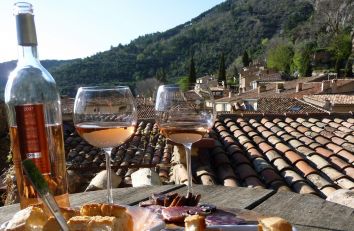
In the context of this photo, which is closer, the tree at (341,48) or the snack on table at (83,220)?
the snack on table at (83,220)

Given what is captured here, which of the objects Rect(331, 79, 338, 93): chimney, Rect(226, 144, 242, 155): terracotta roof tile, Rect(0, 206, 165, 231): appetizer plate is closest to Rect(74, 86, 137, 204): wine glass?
Rect(0, 206, 165, 231): appetizer plate

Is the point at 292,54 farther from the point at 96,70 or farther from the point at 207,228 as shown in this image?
the point at 207,228

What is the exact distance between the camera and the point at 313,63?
44.1 metres

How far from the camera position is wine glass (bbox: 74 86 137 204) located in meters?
1.05

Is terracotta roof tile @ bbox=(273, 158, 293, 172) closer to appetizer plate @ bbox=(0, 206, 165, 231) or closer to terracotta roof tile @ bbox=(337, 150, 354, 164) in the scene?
terracotta roof tile @ bbox=(337, 150, 354, 164)

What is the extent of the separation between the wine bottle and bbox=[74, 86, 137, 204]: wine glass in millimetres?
68

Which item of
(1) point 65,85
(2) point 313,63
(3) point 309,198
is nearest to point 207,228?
(3) point 309,198

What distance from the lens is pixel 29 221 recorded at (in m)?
0.71

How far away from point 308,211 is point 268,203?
128 mm

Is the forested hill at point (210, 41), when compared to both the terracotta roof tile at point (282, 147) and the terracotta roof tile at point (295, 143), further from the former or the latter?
the terracotta roof tile at point (282, 147)

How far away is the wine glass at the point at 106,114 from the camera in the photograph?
1053 millimetres

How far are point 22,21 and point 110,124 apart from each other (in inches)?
13.4

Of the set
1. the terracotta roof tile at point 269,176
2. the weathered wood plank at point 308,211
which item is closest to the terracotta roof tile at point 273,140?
the terracotta roof tile at point 269,176

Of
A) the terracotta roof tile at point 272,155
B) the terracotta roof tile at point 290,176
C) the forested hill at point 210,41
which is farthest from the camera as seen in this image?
the forested hill at point 210,41
